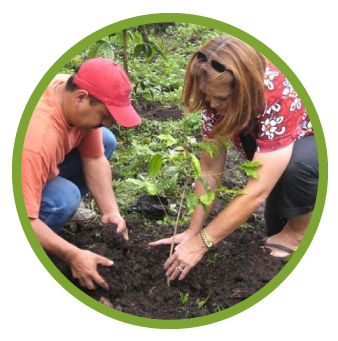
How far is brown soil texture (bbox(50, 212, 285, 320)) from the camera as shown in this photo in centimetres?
254

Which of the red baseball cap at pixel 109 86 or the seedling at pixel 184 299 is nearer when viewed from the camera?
the red baseball cap at pixel 109 86

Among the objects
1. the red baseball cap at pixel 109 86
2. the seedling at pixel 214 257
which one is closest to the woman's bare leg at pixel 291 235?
the seedling at pixel 214 257

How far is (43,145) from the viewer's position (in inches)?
92.4

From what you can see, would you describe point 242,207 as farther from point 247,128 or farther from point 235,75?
point 235,75

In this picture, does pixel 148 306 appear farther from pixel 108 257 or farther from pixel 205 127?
pixel 205 127

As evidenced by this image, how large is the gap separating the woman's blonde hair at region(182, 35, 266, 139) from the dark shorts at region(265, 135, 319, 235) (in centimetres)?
40

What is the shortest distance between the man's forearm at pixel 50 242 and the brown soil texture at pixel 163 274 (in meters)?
0.21

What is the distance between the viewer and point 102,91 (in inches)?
94.0

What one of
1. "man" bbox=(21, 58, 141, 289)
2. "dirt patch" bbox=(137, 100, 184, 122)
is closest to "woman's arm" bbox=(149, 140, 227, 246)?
"man" bbox=(21, 58, 141, 289)

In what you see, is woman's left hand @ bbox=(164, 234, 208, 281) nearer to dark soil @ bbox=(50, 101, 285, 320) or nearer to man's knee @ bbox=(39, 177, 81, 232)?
dark soil @ bbox=(50, 101, 285, 320)

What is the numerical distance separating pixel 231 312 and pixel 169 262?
401 mm

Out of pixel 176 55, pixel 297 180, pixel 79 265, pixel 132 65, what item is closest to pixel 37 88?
pixel 79 265

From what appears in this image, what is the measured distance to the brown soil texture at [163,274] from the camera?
254 cm

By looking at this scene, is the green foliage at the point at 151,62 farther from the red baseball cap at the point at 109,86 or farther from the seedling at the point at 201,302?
the seedling at the point at 201,302
